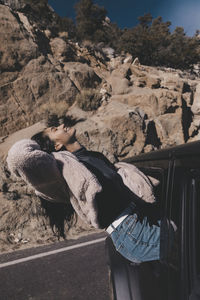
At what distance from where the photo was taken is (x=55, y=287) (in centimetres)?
282

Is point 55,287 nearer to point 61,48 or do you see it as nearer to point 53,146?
point 53,146

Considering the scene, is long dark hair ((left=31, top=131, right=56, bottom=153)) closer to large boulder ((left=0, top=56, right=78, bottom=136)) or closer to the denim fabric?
the denim fabric

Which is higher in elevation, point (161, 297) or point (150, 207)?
point (150, 207)

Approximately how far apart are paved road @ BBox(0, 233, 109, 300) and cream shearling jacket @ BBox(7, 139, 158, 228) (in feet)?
5.89

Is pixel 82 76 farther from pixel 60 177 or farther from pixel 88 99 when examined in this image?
pixel 60 177

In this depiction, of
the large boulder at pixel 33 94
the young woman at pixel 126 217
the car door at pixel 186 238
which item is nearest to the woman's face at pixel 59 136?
the young woman at pixel 126 217

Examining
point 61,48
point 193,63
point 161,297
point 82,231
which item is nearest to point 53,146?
point 161,297

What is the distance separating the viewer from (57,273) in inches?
123

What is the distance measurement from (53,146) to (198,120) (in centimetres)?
1042

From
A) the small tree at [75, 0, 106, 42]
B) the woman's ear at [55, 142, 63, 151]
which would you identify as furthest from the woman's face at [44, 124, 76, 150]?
the small tree at [75, 0, 106, 42]

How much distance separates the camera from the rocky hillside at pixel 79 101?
774 centimetres

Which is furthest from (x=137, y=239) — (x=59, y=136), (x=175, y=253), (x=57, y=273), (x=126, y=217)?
(x=57, y=273)

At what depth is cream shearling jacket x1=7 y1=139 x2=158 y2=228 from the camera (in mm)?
1160

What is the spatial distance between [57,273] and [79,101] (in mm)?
7250
